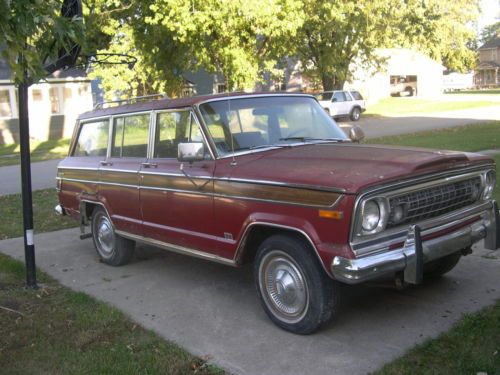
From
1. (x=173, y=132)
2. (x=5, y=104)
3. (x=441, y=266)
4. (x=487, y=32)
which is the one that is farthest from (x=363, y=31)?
(x=487, y=32)

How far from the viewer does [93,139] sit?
706cm

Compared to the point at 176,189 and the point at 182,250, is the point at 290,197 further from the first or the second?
the point at 182,250

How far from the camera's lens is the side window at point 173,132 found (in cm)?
538

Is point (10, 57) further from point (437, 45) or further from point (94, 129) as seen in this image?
point (437, 45)

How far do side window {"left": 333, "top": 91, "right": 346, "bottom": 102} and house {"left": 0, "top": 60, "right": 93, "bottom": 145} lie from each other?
1250 centimetres

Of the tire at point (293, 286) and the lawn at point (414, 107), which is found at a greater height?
the lawn at point (414, 107)

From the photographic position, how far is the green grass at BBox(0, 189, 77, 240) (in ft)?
29.2

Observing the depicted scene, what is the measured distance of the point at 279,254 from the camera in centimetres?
444

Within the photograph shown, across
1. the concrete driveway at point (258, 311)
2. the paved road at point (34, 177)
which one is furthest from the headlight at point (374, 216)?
the paved road at point (34, 177)

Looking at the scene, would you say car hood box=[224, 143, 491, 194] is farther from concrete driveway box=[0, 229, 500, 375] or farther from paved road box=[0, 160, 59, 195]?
paved road box=[0, 160, 59, 195]

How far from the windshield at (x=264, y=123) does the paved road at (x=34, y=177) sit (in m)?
9.00

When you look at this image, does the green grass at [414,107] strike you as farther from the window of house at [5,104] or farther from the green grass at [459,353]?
the green grass at [459,353]

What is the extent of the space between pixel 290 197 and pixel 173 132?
1.88m

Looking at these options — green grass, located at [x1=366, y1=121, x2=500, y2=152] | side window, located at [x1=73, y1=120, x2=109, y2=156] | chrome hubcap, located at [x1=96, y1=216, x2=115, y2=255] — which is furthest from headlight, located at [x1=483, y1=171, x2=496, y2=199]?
green grass, located at [x1=366, y1=121, x2=500, y2=152]
